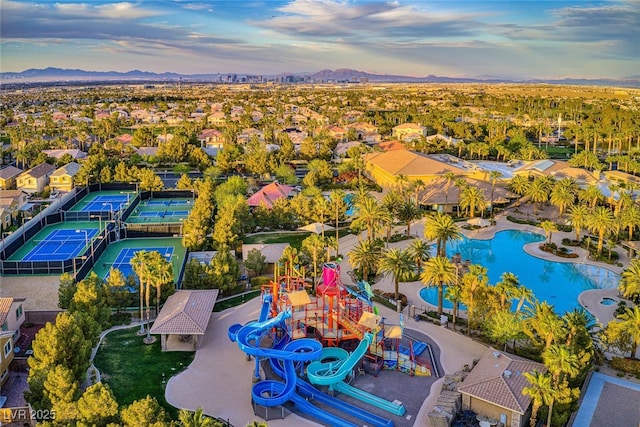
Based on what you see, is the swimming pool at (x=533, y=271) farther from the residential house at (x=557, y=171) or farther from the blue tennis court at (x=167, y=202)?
the blue tennis court at (x=167, y=202)

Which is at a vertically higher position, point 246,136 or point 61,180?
point 246,136

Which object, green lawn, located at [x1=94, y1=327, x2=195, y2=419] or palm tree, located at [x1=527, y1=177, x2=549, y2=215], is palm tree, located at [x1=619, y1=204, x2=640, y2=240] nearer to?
palm tree, located at [x1=527, y1=177, x2=549, y2=215]

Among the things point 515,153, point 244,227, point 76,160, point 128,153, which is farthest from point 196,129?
point 244,227

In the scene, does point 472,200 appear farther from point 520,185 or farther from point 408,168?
point 408,168

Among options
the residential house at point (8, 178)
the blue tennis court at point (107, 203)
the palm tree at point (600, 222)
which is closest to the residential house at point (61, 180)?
the residential house at point (8, 178)

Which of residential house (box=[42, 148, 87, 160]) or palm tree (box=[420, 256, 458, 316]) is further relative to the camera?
residential house (box=[42, 148, 87, 160])

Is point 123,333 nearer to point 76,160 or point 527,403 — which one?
point 527,403

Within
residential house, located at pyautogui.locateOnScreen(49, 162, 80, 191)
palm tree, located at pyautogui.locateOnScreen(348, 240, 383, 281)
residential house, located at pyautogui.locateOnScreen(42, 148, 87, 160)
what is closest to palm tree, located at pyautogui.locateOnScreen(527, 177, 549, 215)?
palm tree, located at pyautogui.locateOnScreen(348, 240, 383, 281)

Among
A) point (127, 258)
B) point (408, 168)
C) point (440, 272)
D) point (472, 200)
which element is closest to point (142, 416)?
point (440, 272)

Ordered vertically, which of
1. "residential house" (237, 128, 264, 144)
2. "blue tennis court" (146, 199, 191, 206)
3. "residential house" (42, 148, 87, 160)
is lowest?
"blue tennis court" (146, 199, 191, 206)
